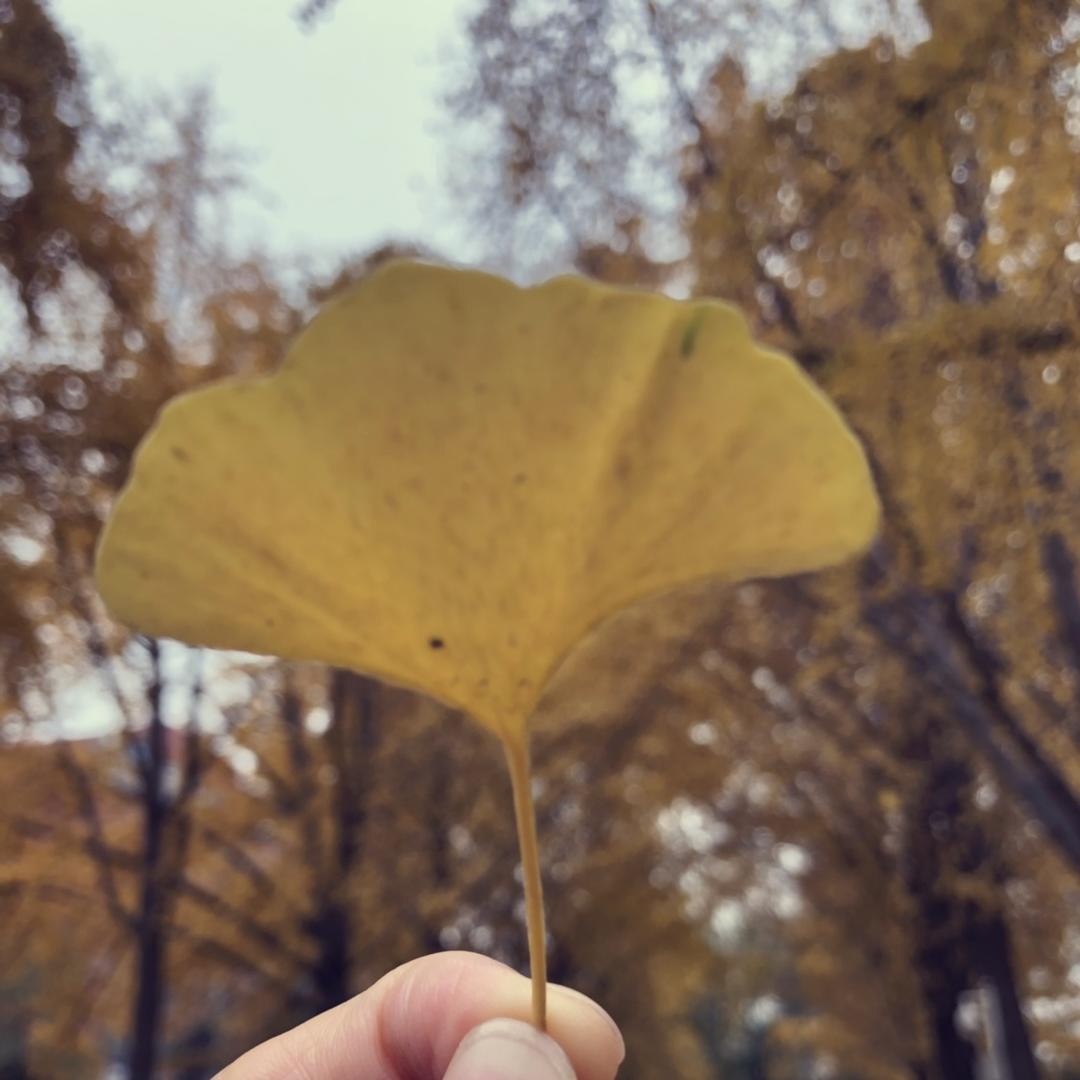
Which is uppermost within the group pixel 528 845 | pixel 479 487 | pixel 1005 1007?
pixel 479 487

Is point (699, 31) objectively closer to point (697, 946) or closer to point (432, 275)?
point (432, 275)

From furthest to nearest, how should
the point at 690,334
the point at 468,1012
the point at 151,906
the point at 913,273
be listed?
1. the point at 151,906
2. the point at 913,273
3. the point at 468,1012
4. the point at 690,334

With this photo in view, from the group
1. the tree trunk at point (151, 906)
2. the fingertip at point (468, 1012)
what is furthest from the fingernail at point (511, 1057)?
the tree trunk at point (151, 906)

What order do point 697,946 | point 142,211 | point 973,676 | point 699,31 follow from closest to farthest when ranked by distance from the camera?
point 973,676, point 699,31, point 142,211, point 697,946

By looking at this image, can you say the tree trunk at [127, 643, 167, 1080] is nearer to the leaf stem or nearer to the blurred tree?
the blurred tree

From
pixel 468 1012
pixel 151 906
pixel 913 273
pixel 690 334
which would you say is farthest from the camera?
pixel 151 906

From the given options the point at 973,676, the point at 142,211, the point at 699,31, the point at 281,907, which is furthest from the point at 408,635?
the point at 281,907

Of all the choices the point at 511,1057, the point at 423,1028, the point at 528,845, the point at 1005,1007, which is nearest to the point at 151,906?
the point at 423,1028

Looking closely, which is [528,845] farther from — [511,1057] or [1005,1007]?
[1005,1007]
